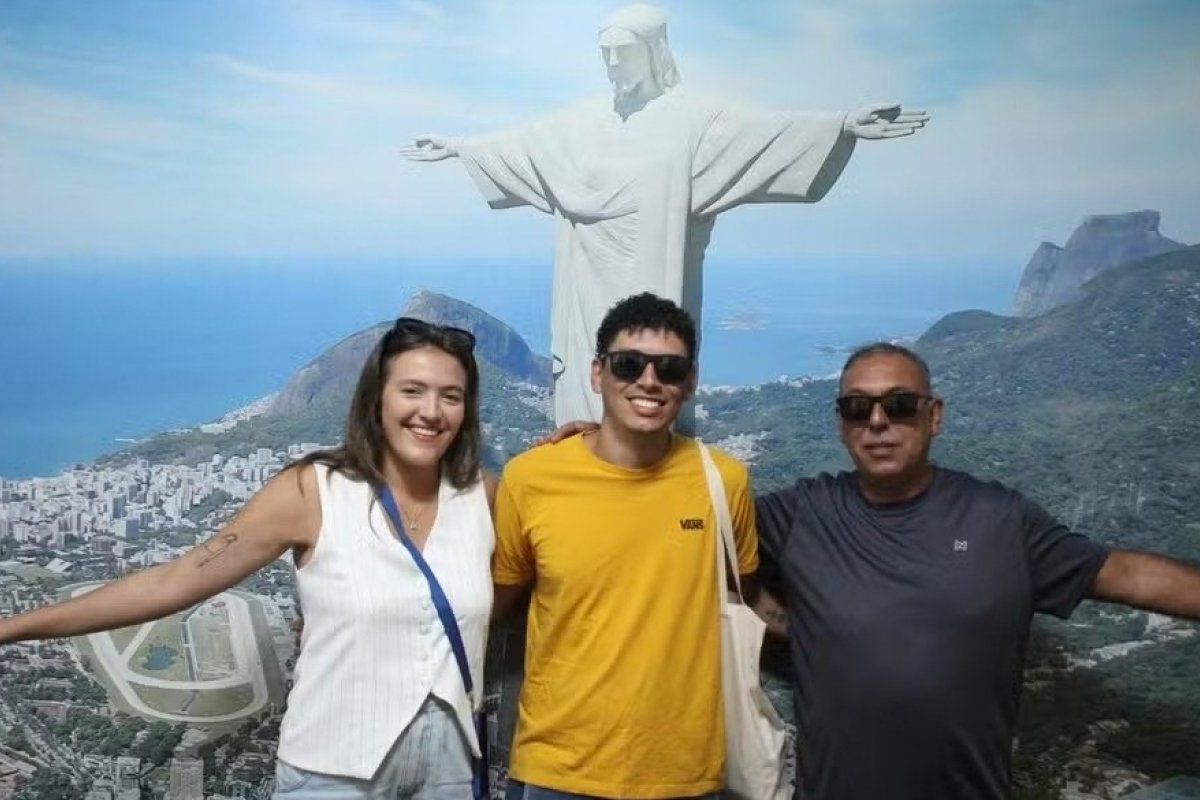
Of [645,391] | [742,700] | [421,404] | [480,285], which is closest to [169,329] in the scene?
[480,285]

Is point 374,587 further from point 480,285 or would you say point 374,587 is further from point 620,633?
point 480,285

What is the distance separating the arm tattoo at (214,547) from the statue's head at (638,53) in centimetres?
133

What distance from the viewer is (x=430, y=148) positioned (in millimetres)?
2461

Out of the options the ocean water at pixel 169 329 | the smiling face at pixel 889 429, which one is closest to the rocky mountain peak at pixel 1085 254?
the smiling face at pixel 889 429

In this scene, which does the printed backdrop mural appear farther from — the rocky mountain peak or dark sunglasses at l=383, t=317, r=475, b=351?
dark sunglasses at l=383, t=317, r=475, b=351

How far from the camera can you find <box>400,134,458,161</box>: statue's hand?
8.00 feet

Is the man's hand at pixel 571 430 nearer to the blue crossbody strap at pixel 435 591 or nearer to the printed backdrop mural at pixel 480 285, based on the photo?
the blue crossbody strap at pixel 435 591

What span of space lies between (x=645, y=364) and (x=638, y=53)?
1.01 metres

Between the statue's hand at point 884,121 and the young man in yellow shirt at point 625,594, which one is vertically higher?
the statue's hand at point 884,121

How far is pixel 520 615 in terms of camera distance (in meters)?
1.87

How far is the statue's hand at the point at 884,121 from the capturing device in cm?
205

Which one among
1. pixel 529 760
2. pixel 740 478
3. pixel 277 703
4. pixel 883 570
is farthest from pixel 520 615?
pixel 277 703

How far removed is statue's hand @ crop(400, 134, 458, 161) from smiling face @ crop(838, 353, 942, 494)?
129cm

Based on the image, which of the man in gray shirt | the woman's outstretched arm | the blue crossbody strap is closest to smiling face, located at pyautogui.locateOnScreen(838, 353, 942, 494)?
the man in gray shirt
